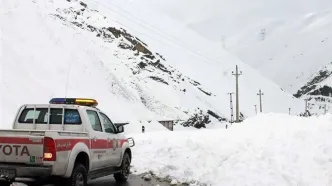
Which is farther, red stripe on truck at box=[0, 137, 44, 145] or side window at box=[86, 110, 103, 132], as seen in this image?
side window at box=[86, 110, 103, 132]

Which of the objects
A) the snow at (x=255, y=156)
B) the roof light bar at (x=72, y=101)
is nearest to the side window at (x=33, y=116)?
the roof light bar at (x=72, y=101)

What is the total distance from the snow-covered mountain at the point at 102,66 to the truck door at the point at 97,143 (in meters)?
5.29

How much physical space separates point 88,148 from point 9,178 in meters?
1.73

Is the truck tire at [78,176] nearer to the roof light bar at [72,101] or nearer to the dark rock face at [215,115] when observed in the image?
the roof light bar at [72,101]

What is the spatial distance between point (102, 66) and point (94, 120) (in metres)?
47.0

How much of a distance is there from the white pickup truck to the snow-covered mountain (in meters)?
5.05

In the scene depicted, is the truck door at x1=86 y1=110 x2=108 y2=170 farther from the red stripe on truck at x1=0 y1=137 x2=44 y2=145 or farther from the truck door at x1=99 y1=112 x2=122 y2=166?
the red stripe on truck at x1=0 y1=137 x2=44 y2=145

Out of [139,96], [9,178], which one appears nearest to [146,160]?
A: [9,178]

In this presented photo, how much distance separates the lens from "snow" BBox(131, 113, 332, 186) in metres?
10.6

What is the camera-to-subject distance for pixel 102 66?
56375mm

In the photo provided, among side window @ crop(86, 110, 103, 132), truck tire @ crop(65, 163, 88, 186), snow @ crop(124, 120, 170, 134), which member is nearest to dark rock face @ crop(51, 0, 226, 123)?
snow @ crop(124, 120, 170, 134)

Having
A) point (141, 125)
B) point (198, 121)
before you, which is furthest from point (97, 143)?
point (198, 121)

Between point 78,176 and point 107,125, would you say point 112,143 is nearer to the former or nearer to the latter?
point 107,125

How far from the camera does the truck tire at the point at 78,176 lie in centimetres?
822
